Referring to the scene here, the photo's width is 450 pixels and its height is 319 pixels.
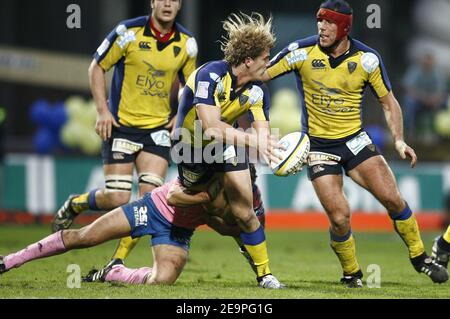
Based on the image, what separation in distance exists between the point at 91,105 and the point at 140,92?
23.6ft

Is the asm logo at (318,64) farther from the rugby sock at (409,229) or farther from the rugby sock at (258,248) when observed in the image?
the rugby sock at (258,248)

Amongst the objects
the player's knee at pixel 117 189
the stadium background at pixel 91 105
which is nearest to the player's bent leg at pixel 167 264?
the player's knee at pixel 117 189

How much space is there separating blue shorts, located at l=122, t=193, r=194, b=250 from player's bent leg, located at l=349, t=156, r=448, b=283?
64.5 inches

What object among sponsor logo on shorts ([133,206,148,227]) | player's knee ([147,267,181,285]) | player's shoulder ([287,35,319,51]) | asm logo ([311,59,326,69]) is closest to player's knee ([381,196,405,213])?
asm logo ([311,59,326,69])

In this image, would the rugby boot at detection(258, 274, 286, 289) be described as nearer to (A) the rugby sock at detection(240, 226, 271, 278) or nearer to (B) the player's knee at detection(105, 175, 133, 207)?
(A) the rugby sock at detection(240, 226, 271, 278)

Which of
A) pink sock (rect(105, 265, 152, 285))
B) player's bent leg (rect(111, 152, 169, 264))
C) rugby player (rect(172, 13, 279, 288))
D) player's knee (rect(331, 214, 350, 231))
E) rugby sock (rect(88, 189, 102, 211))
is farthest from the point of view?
rugby sock (rect(88, 189, 102, 211))

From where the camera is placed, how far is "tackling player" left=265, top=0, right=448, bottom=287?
8.95 m

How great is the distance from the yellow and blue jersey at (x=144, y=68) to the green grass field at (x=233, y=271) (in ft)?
5.24

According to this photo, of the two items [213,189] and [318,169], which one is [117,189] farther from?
[318,169]

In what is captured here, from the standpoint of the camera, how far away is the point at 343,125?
917 cm

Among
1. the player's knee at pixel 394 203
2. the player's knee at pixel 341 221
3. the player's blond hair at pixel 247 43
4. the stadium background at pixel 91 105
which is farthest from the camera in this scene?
the stadium background at pixel 91 105

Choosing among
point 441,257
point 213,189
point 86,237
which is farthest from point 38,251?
point 441,257

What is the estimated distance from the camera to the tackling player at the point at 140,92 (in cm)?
981
